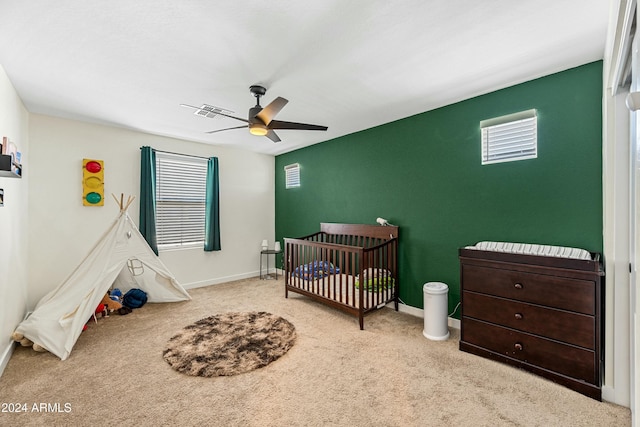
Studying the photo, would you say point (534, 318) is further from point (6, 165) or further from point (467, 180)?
point (6, 165)

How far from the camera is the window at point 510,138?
2.54 metres

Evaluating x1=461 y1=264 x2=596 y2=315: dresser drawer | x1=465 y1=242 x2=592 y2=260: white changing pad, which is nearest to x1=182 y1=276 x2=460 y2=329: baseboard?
x1=461 y1=264 x2=596 y2=315: dresser drawer

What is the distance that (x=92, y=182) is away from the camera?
12.2ft

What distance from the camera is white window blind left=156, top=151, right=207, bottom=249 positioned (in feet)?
14.3

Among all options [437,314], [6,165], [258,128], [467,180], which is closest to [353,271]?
[437,314]

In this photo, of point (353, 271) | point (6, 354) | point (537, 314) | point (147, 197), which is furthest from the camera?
point (147, 197)

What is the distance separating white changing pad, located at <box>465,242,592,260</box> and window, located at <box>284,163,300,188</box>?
3263mm

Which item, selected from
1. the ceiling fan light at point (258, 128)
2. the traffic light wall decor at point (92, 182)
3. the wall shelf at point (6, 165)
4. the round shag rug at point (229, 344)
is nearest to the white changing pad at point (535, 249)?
the round shag rug at point (229, 344)

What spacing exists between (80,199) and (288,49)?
340 centimetres

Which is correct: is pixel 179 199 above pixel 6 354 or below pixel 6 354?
above

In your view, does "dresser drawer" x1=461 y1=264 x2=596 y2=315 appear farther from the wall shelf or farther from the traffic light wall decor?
the traffic light wall decor

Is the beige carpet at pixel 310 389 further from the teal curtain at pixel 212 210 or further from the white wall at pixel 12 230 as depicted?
the teal curtain at pixel 212 210

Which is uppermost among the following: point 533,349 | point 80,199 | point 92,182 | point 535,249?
point 92,182

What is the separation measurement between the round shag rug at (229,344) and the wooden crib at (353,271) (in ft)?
2.04
